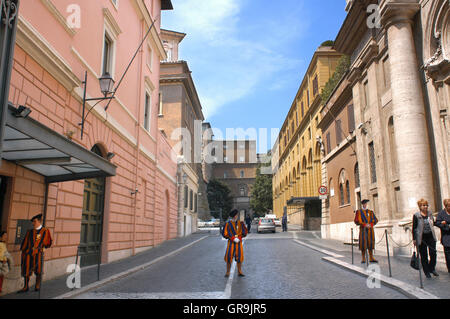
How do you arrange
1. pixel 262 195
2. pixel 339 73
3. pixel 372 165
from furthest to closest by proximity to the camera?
1. pixel 262 195
2. pixel 339 73
3. pixel 372 165

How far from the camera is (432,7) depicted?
12.7 m

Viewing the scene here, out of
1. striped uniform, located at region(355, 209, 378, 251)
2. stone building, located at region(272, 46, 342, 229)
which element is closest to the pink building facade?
striped uniform, located at region(355, 209, 378, 251)

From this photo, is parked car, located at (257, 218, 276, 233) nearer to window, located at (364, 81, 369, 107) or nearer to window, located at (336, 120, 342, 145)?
window, located at (336, 120, 342, 145)

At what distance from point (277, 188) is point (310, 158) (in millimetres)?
31126

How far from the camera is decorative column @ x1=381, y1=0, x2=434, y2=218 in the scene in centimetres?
1314

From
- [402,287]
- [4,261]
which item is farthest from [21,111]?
[402,287]

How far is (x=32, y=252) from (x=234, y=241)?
456 cm

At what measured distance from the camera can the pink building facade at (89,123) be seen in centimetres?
802

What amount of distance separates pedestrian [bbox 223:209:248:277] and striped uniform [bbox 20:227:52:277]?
4.27 metres

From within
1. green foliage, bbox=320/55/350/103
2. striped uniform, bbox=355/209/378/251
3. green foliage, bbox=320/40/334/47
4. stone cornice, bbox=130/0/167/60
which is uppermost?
green foliage, bbox=320/40/334/47

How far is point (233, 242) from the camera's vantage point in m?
9.44

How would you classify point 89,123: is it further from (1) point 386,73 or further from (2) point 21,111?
(1) point 386,73

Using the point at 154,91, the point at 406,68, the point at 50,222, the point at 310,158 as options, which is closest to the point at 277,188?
the point at 310,158
